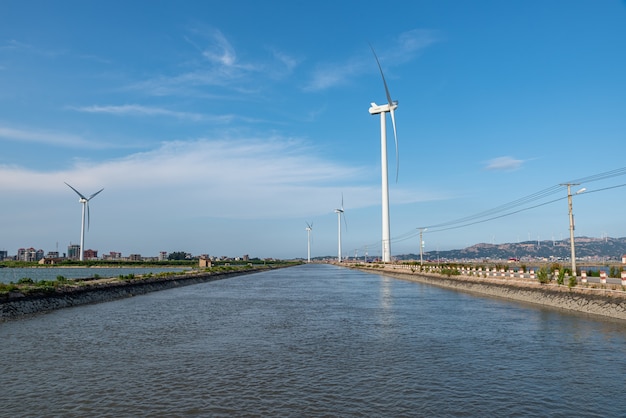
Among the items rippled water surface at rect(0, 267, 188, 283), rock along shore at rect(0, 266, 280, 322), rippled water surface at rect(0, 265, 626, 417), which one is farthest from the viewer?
rippled water surface at rect(0, 267, 188, 283)

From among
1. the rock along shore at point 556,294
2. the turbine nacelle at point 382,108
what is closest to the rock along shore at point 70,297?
the rock along shore at point 556,294

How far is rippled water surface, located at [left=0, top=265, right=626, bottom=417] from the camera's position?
431 inches

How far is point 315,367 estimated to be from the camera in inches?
590

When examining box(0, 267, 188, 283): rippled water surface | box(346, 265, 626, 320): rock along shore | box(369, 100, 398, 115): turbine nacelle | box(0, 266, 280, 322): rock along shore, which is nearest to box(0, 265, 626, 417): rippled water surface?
box(346, 265, 626, 320): rock along shore

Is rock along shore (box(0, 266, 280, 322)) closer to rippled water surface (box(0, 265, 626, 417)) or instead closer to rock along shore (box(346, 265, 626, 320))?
rippled water surface (box(0, 265, 626, 417))

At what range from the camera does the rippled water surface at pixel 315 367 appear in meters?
11.0

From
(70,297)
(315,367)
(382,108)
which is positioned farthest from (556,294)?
(382,108)

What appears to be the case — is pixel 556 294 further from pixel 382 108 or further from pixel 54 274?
pixel 54 274

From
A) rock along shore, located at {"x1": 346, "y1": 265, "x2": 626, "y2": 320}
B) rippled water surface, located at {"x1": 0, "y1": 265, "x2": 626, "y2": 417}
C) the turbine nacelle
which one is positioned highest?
the turbine nacelle

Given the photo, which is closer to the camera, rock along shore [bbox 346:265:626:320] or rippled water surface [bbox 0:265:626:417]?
rippled water surface [bbox 0:265:626:417]

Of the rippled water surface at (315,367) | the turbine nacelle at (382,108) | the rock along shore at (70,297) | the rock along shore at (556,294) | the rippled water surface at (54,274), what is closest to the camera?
the rippled water surface at (315,367)

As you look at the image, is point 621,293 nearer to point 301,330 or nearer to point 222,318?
point 301,330

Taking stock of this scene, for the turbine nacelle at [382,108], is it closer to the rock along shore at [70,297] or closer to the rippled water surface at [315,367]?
the rock along shore at [70,297]

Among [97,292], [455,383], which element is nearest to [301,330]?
[455,383]
